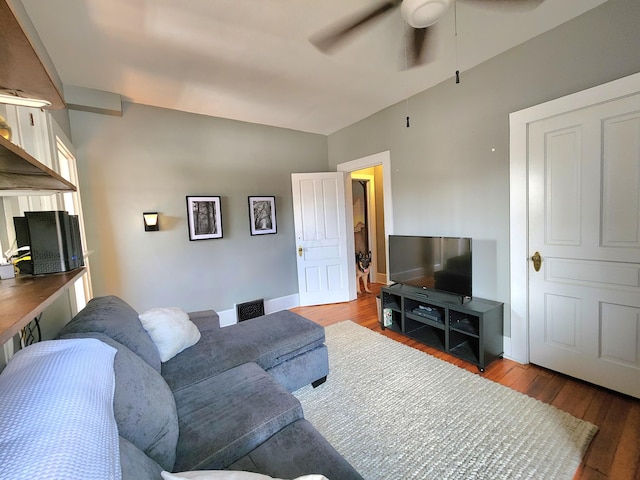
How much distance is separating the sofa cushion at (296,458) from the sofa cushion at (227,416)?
53 mm

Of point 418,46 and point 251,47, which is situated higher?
point 251,47

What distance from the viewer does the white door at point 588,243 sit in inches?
71.3

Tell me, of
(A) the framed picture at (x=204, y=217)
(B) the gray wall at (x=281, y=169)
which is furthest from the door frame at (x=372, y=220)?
(A) the framed picture at (x=204, y=217)

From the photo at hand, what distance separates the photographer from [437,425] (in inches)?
67.8

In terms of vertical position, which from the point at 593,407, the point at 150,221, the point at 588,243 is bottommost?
the point at 593,407

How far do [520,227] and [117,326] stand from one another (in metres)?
2.98

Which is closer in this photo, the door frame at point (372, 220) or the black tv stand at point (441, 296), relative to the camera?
the black tv stand at point (441, 296)

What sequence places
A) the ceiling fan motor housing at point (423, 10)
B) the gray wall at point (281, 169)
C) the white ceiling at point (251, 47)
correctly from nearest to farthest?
the ceiling fan motor housing at point (423, 10)
the white ceiling at point (251, 47)
the gray wall at point (281, 169)

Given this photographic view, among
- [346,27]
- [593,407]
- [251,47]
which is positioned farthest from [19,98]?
[593,407]

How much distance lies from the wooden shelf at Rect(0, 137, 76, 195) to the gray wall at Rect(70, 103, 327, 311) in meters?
1.75

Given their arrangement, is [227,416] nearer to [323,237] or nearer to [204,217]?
[204,217]

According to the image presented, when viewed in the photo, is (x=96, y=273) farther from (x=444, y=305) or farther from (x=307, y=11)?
(x=444, y=305)

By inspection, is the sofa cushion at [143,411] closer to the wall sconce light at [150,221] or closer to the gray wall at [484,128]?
the wall sconce light at [150,221]

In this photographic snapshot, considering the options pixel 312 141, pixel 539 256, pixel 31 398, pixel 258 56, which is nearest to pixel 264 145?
pixel 312 141
